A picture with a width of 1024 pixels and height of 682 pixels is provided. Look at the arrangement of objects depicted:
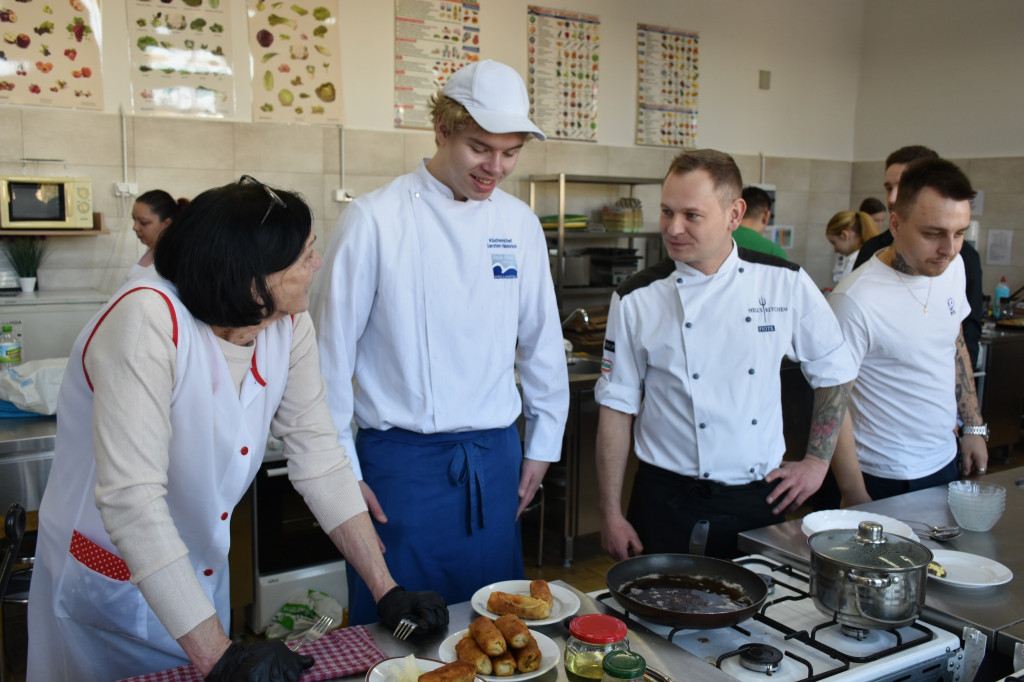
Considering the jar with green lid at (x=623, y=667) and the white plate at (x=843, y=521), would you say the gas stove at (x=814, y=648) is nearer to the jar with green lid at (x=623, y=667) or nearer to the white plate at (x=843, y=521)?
the jar with green lid at (x=623, y=667)

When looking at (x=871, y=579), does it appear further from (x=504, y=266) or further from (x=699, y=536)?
(x=504, y=266)

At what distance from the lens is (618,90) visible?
5914mm

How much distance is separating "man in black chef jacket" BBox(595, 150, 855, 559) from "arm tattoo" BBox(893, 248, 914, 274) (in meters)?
0.42

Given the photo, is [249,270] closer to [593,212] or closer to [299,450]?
[299,450]

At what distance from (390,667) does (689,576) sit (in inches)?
24.4

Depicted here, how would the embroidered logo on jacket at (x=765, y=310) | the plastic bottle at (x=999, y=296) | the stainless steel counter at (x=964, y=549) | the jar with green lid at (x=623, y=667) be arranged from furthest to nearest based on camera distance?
the plastic bottle at (x=999, y=296)
the embroidered logo on jacket at (x=765, y=310)
the stainless steel counter at (x=964, y=549)
the jar with green lid at (x=623, y=667)

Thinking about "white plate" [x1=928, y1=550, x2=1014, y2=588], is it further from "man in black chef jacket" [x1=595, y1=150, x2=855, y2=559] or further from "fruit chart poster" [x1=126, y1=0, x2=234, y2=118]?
"fruit chart poster" [x1=126, y1=0, x2=234, y2=118]

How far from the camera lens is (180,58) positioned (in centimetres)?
442

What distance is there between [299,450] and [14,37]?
3573mm

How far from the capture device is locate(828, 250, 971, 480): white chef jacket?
236cm

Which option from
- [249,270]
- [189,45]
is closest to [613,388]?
[249,270]

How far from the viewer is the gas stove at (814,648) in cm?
133

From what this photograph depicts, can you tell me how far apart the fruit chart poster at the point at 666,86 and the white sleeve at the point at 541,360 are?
406cm

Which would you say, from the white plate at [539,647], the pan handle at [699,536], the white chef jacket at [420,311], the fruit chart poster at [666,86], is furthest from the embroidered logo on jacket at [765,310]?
the fruit chart poster at [666,86]
